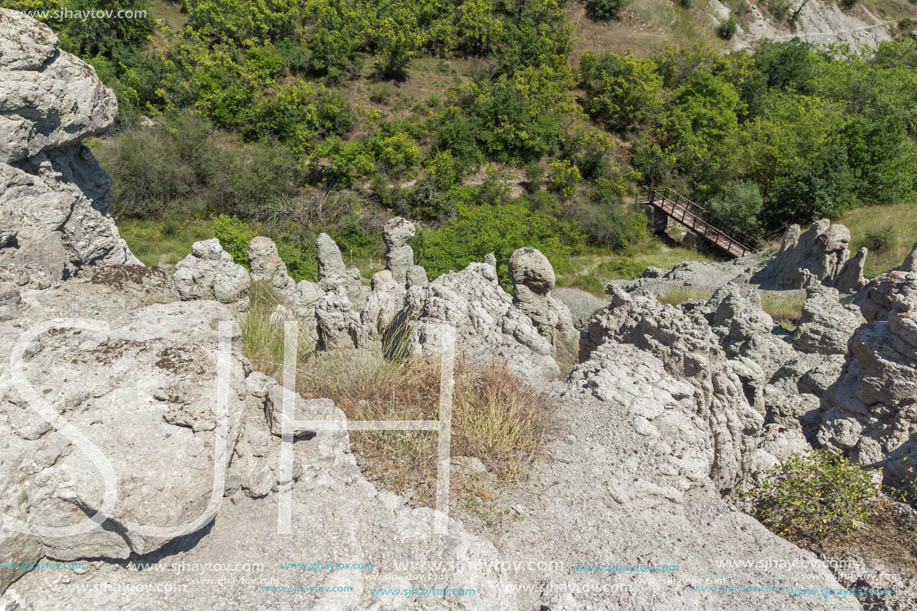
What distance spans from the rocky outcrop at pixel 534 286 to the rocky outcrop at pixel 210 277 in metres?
3.48

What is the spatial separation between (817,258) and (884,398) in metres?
9.44

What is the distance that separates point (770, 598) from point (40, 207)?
6.03 m

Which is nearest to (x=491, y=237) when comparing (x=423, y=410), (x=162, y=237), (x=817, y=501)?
(x=162, y=237)

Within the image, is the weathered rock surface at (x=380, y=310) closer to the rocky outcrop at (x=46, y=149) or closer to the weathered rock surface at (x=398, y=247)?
the rocky outcrop at (x=46, y=149)

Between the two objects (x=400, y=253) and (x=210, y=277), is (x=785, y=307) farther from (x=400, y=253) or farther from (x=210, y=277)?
(x=210, y=277)

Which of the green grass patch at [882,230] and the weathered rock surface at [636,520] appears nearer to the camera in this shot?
the weathered rock surface at [636,520]

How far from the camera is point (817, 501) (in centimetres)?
354

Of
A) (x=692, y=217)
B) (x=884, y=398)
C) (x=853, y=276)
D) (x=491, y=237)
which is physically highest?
(x=884, y=398)

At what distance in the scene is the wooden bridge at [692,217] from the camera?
2056 cm

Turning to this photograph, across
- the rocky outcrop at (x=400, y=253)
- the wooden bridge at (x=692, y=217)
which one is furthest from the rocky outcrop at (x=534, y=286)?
the wooden bridge at (x=692, y=217)

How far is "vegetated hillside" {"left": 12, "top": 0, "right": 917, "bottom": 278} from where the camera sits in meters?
18.9

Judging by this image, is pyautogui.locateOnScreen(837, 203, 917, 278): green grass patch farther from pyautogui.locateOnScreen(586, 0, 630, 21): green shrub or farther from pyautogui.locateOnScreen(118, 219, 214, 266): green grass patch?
pyautogui.locateOnScreen(118, 219, 214, 266): green grass patch

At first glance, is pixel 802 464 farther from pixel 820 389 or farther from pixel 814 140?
pixel 814 140

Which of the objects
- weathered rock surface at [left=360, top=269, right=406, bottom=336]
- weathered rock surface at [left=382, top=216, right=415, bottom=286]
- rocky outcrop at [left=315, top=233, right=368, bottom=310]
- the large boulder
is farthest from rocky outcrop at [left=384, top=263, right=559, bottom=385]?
weathered rock surface at [left=382, top=216, right=415, bottom=286]
